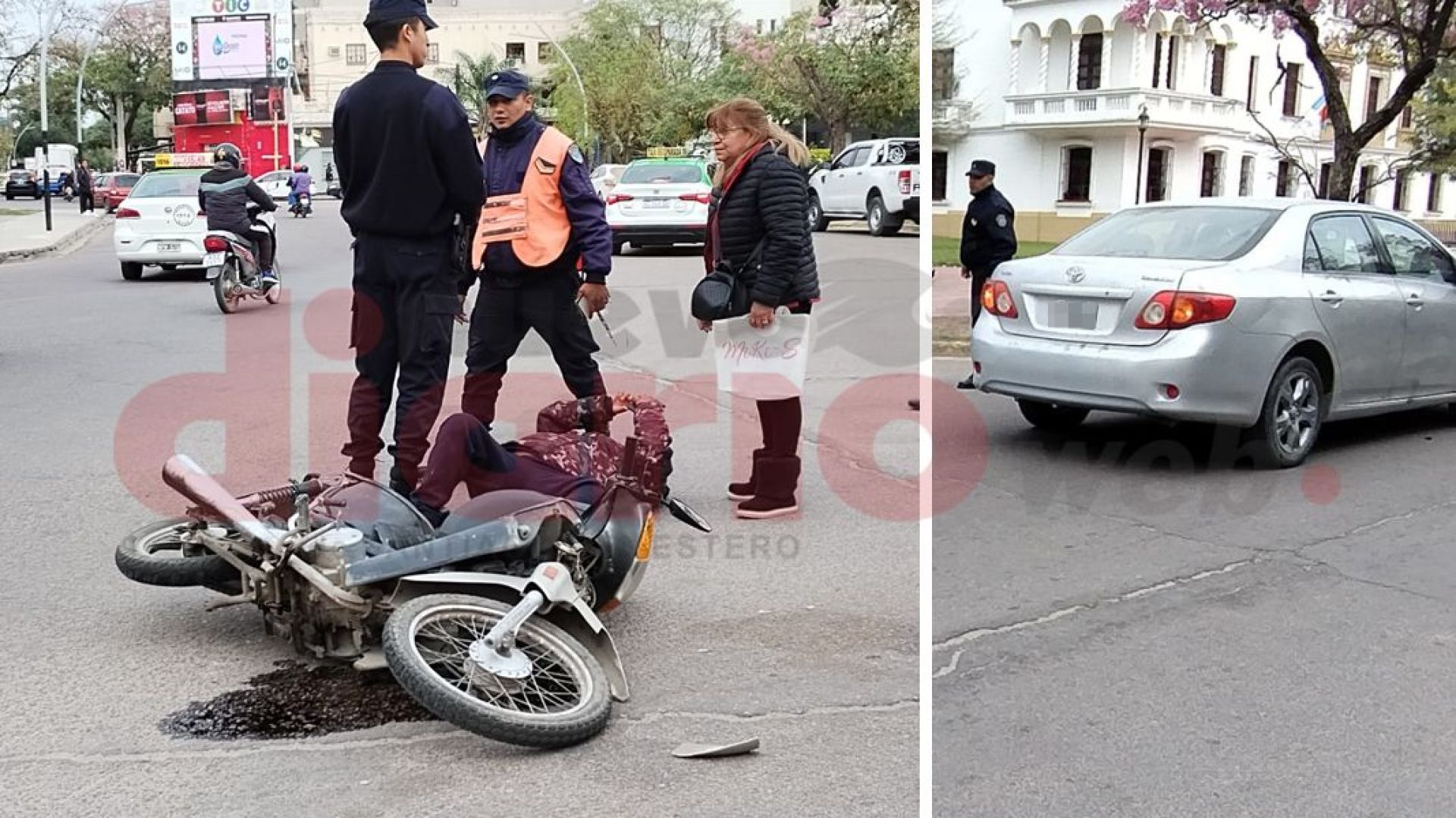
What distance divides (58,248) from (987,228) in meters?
21.3

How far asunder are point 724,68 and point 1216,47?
42.6 meters

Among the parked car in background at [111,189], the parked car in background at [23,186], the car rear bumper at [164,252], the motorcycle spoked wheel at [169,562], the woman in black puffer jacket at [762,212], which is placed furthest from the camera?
the parked car in background at [23,186]

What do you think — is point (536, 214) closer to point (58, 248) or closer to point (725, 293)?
point (725, 293)

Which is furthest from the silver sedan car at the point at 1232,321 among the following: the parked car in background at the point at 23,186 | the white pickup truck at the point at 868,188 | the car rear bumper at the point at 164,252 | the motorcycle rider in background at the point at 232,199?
the parked car in background at the point at 23,186

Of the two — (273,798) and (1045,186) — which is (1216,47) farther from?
(273,798)

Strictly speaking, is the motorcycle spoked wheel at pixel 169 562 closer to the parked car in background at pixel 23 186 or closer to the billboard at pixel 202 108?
the billboard at pixel 202 108

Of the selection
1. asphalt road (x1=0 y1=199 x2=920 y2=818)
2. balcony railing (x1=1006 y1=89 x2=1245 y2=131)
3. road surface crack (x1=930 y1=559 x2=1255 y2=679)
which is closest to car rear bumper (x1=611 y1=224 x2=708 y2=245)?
balcony railing (x1=1006 y1=89 x2=1245 y2=131)

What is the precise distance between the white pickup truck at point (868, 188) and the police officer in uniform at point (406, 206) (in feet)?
61.3

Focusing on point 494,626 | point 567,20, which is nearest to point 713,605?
point 494,626

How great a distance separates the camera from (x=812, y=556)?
543 cm

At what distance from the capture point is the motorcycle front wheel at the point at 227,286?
13.7 meters

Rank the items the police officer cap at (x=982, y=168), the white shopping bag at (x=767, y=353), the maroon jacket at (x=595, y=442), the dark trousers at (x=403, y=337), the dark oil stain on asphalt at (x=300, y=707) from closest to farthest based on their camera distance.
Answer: the dark oil stain on asphalt at (x=300, y=707) < the maroon jacket at (x=595, y=442) < the dark trousers at (x=403, y=337) < the white shopping bag at (x=767, y=353) < the police officer cap at (x=982, y=168)

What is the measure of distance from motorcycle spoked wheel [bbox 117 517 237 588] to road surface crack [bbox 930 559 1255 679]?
2177mm

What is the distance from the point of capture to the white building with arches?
20.6ft
